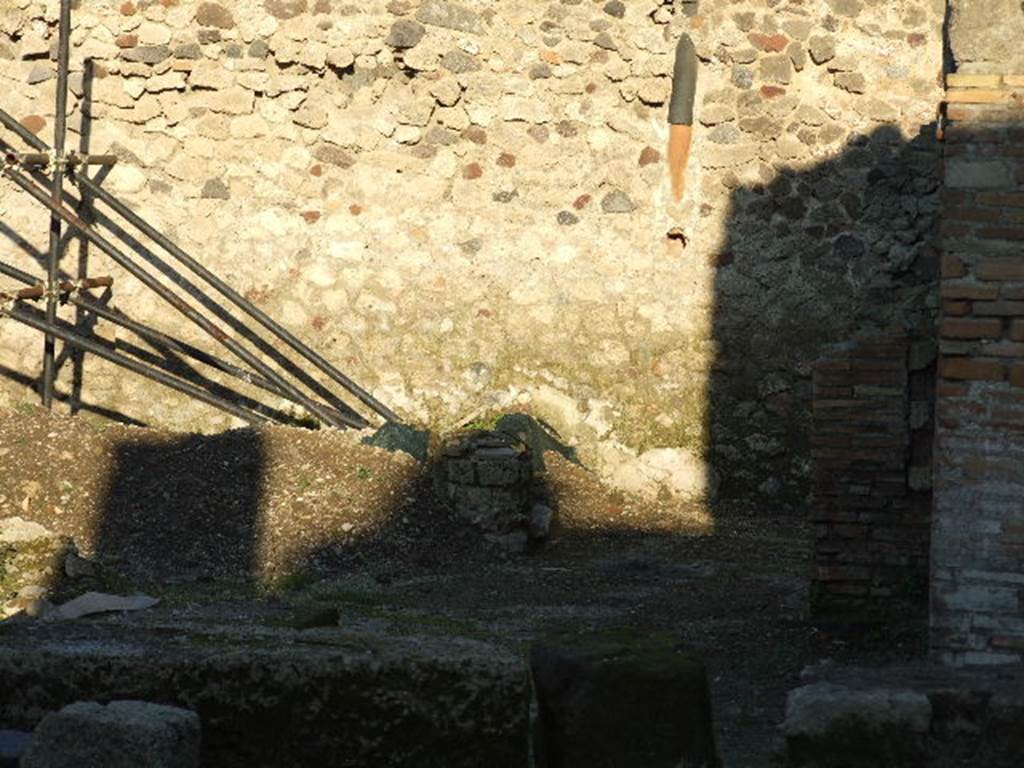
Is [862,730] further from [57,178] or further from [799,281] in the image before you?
[57,178]

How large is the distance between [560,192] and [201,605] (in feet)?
13.1

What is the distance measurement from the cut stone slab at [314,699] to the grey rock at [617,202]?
21.3ft

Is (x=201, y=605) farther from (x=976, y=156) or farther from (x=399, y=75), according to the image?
(x=399, y=75)

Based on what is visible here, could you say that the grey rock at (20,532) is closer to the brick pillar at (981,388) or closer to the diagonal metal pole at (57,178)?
the diagonal metal pole at (57,178)

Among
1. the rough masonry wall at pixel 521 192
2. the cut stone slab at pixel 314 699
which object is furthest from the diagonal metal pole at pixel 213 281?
the cut stone slab at pixel 314 699

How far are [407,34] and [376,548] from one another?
10.8 feet

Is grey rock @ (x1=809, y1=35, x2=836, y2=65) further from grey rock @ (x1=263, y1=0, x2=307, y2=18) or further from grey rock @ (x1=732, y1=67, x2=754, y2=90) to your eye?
grey rock @ (x1=263, y1=0, x2=307, y2=18)

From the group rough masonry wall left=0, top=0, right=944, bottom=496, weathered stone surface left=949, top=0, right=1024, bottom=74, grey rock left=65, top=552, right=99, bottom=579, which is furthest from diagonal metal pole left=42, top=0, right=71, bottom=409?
weathered stone surface left=949, top=0, right=1024, bottom=74

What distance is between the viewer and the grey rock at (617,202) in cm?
1105

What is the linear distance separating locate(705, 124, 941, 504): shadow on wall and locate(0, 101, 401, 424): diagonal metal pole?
75.0 inches

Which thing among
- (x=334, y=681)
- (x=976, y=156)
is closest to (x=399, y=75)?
(x=976, y=156)

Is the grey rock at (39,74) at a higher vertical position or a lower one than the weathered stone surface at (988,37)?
higher

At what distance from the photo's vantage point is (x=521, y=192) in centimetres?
1111

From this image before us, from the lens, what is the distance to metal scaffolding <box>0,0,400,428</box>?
10469mm
